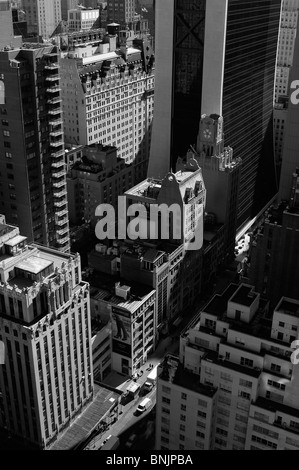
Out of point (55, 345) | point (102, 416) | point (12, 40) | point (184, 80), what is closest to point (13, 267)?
point (55, 345)

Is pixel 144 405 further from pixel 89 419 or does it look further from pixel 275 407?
pixel 275 407

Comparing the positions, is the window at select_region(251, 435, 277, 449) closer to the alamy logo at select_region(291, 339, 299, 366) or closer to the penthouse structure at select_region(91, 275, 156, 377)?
the alamy logo at select_region(291, 339, 299, 366)

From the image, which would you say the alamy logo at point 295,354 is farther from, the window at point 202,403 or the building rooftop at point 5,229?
the building rooftop at point 5,229

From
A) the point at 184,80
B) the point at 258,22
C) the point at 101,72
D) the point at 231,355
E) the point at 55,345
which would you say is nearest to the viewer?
the point at 231,355

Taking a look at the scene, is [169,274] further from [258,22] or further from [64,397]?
[258,22]

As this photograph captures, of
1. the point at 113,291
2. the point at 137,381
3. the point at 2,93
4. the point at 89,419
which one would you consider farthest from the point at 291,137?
the point at 89,419

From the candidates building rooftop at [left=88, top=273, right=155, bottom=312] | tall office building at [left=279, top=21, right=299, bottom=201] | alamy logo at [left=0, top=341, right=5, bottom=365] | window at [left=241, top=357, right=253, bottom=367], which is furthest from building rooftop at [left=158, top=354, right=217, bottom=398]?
tall office building at [left=279, top=21, right=299, bottom=201]
